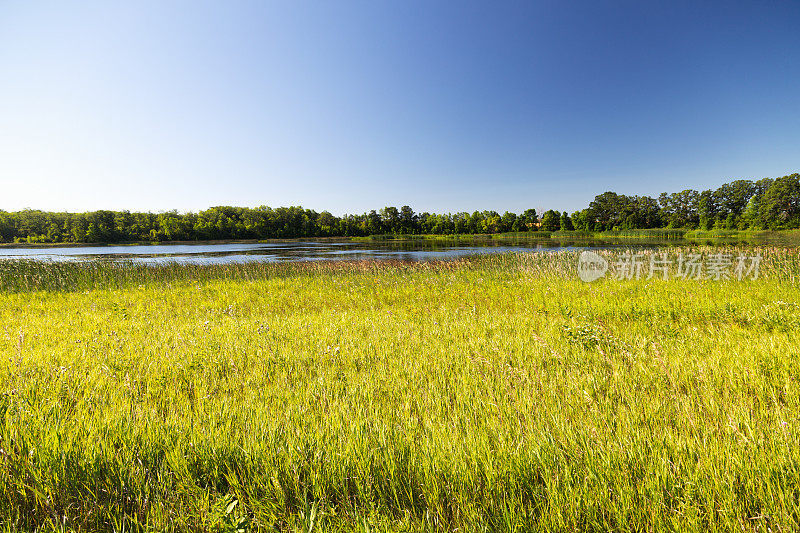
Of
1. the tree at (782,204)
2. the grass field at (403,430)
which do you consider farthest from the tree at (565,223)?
the grass field at (403,430)

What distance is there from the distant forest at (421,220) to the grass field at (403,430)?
13424 cm

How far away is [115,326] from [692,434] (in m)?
9.18

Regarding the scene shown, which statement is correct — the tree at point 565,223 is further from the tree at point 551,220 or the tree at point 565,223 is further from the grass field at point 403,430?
the grass field at point 403,430

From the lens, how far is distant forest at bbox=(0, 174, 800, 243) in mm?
99312

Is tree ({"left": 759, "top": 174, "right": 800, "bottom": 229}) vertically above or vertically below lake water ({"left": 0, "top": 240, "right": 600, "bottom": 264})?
above

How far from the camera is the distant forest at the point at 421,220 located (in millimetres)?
99312

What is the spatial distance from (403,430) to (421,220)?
167107 millimetres

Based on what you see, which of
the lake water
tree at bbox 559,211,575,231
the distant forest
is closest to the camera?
the lake water

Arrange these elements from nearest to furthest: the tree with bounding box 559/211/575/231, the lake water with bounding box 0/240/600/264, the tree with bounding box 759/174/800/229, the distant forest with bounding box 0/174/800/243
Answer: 1. the lake water with bounding box 0/240/600/264
2. the tree with bounding box 759/174/800/229
3. the distant forest with bounding box 0/174/800/243
4. the tree with bounding box 559/211/575/231

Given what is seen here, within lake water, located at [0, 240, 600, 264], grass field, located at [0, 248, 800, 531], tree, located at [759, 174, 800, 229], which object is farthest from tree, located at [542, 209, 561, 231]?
grass field, located at [0, 248, 800, 531]

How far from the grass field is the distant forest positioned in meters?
134

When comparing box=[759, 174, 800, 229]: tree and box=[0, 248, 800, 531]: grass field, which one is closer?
box=[0, 248, 800, 531]: grass field

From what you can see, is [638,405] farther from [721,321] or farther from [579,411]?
[721,321]

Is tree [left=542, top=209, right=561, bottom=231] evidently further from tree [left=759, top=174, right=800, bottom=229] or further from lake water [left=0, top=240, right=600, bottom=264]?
lake water [left=0, top=240, right=600, bottom=264]
